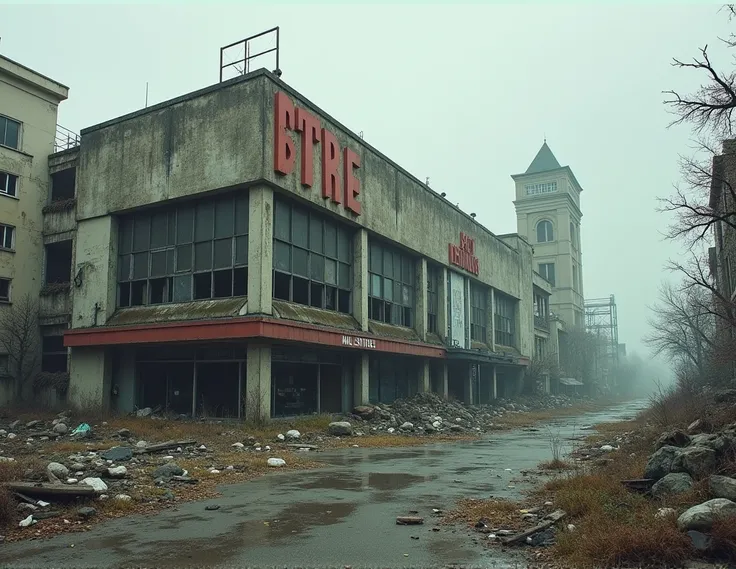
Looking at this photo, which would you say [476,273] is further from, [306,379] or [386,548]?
[386,548]

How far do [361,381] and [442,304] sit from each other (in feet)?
35.0

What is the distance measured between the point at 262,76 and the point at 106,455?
13.3m

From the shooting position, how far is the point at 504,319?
47.3 m

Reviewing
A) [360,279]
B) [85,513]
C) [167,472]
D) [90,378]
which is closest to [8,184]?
[90,378]

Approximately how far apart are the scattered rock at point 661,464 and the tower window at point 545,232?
7104 cm

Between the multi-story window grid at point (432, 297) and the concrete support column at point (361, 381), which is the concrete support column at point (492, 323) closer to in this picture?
the multi-story window grid at point (432, 297)

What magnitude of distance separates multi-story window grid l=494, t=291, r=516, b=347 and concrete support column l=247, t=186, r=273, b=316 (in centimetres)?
2811

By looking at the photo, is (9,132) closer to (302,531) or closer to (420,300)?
(420,300)

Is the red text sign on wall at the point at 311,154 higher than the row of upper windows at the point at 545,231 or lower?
lower

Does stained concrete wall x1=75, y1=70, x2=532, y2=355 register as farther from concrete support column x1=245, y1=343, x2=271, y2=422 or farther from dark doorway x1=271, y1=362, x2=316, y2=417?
concrete support column x1=245, y1=343, x2=271, y2=422

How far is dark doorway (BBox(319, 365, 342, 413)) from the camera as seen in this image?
24469mm

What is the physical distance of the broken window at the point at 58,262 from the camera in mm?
28359

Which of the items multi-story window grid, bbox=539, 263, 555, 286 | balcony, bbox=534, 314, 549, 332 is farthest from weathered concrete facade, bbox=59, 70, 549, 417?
multi-story window grid, bbox=539, 263, 555, 286

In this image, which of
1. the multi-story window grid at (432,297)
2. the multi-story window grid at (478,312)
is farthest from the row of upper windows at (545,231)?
the multi-story window grid at (432,297)
